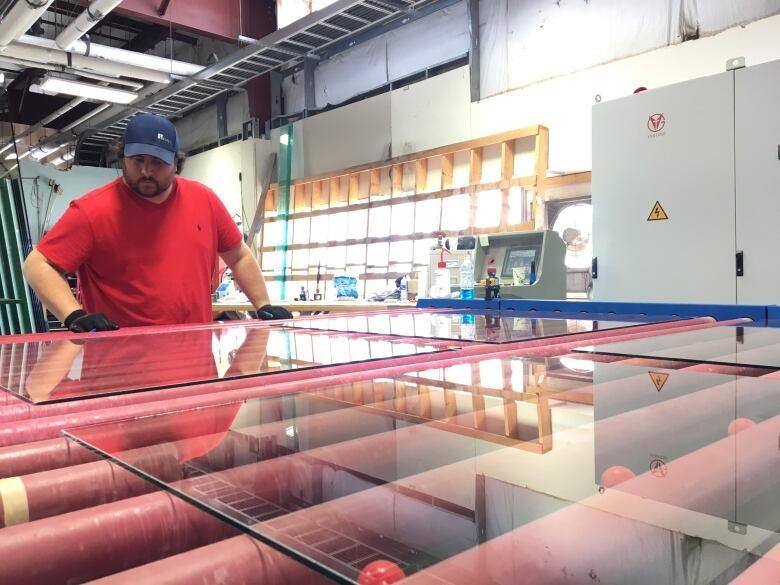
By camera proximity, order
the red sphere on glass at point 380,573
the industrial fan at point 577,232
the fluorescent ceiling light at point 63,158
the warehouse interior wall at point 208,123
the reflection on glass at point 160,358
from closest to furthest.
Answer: the red sphere on glass at point 380,573
the reflection on glass at point 160,358
the industrial fan at point 577,232
the warehouse interior wall at point 208,123
the fluorescent ceiling light at point 63,158

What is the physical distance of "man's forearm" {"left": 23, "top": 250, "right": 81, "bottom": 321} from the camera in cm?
201

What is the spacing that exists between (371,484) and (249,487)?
9 centimetres

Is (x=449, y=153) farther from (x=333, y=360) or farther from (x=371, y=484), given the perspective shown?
(x=371, y=484)

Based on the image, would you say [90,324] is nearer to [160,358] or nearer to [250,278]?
[160,358]

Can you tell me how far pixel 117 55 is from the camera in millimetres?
5781

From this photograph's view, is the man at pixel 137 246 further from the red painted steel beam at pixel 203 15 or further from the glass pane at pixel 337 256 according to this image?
the glass pane at pixel 337 256

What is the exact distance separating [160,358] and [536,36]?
475 cm

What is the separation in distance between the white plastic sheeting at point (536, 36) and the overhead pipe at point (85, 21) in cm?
263

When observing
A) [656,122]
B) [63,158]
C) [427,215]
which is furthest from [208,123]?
[656,122]

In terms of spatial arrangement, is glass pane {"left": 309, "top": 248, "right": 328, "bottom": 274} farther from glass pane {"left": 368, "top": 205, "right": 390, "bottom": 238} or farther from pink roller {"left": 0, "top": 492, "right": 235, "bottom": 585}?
pink roller {"left": 0, "top": 492, "right": 235, "bottom": 585}

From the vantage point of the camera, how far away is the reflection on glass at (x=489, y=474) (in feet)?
1.21

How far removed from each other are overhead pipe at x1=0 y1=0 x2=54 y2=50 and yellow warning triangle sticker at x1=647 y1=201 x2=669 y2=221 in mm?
4338

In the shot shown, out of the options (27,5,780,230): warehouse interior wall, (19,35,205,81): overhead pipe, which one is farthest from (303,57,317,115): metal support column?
(19,35,205,81): overhead pipe

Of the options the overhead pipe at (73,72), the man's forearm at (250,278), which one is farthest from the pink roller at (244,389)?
the overhead pipe at (73,72)
